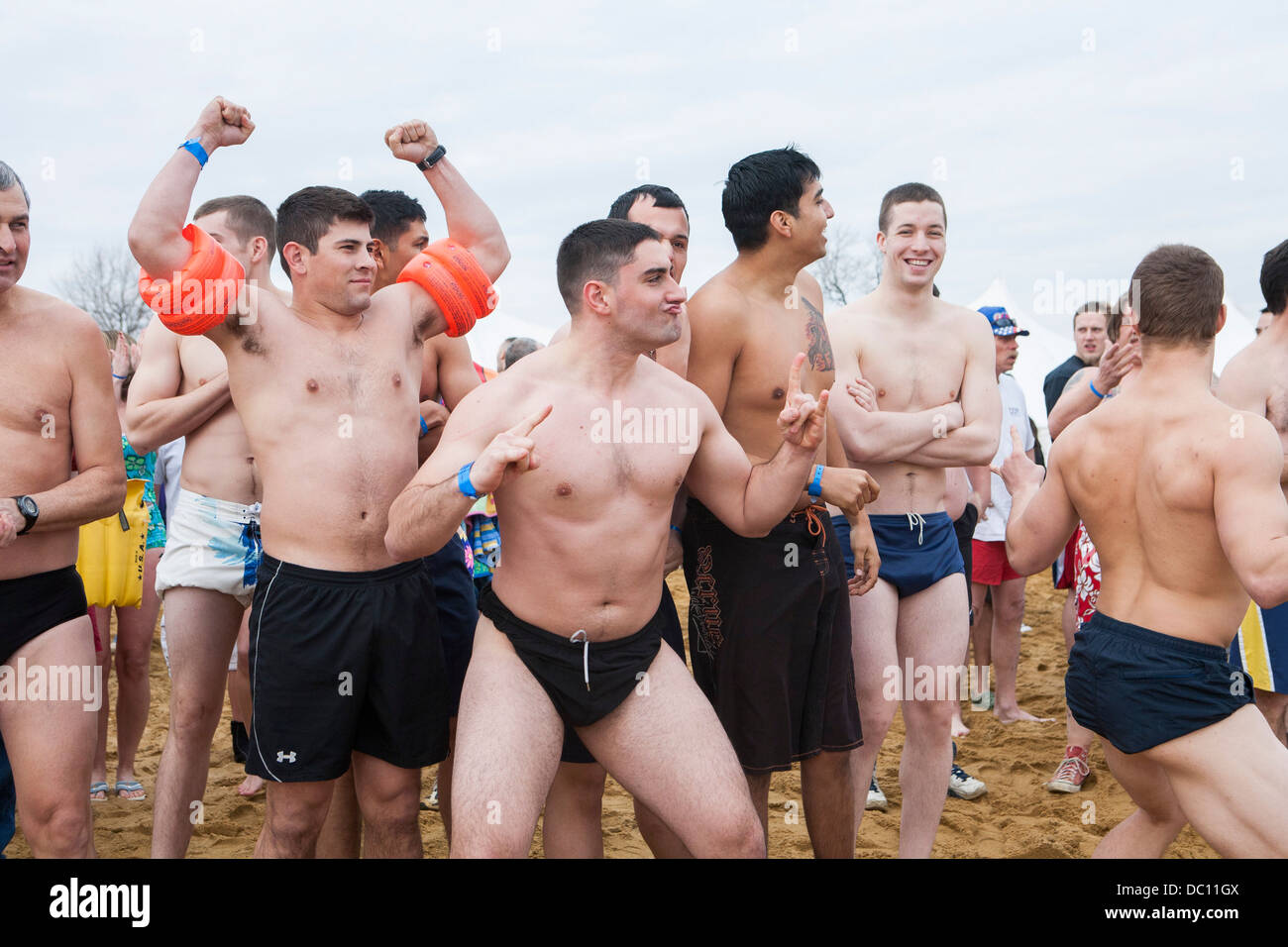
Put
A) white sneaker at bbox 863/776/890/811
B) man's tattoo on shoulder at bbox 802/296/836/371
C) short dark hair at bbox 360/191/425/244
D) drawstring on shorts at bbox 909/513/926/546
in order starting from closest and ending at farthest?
man's tattoo on shoulder at bbox 802/296/836/371, drawstring on shorts at bbox 909/513/926/546, short dark hair at bbox 360/191/425/244, white sneaker at bbox 863/776/890/811

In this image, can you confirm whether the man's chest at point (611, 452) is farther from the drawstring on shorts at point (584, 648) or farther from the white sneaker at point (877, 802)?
the white sneaker at point (877, 802)

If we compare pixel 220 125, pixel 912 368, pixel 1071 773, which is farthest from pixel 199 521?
pixel 1071 773

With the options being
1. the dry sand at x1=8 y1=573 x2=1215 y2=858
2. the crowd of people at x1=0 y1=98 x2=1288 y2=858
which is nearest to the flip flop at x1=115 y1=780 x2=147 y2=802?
the dry sand at x1=8 y1=573 x2=1215 y2=858

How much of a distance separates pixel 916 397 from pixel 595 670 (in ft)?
6.87

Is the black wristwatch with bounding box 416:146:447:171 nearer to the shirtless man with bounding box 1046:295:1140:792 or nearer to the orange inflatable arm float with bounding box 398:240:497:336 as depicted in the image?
the orange inflatable arm float with bounding box 398:240:497:336

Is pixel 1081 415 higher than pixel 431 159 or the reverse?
the reverse

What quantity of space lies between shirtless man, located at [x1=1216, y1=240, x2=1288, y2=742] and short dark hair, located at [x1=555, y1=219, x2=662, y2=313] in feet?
8.51

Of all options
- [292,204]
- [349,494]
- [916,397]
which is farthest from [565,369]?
[916,397]

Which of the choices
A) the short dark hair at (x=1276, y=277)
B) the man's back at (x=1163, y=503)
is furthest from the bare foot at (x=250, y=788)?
the short dark hair at (x=1276, y=277)

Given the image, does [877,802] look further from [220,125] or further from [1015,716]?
[220,125]

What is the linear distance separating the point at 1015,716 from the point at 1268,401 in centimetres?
308

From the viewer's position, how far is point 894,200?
4742 mm

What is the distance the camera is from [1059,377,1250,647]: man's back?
3.09 m

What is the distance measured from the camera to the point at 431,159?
4020 millimetres
